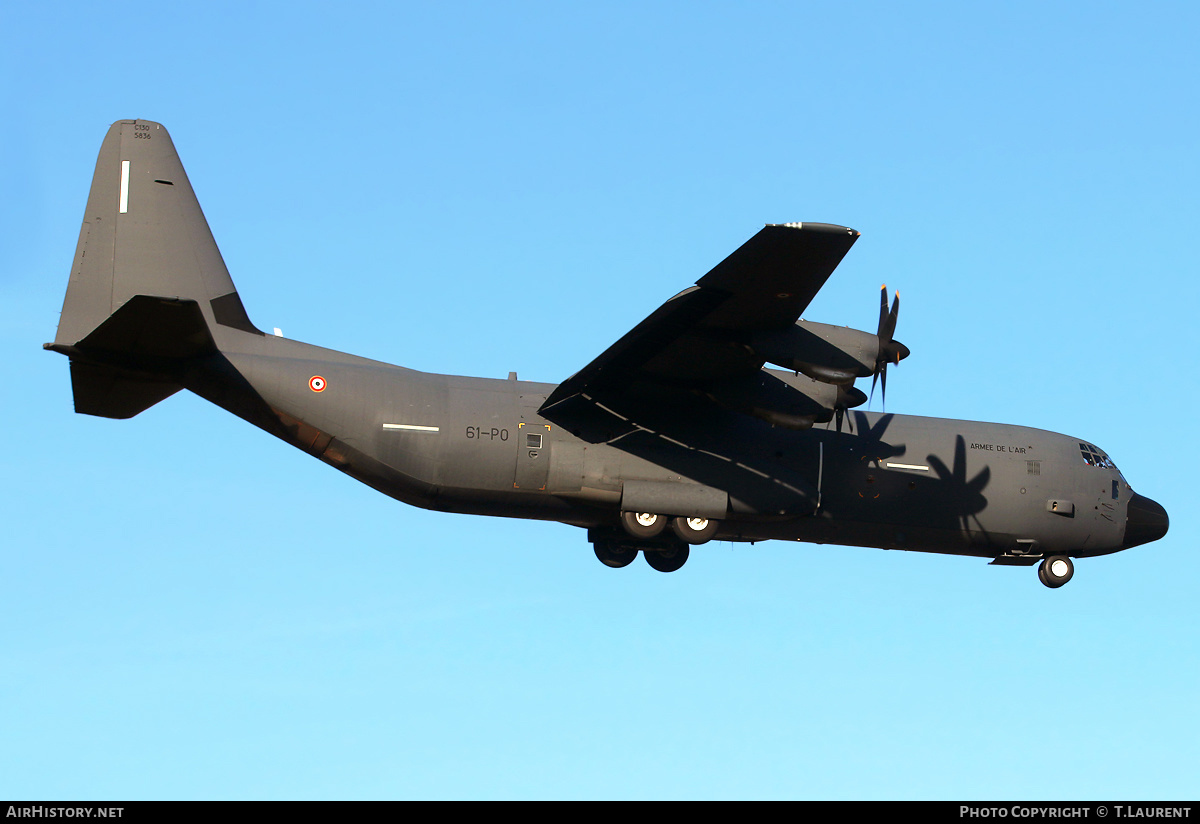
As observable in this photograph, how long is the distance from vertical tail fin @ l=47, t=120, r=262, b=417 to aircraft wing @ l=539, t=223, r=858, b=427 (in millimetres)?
5583

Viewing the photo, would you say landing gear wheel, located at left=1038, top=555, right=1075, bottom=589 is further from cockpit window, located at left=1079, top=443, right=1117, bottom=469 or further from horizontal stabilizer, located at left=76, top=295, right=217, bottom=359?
horizontal stabilizer, located at left=76, top=295, right=217, bottom=359

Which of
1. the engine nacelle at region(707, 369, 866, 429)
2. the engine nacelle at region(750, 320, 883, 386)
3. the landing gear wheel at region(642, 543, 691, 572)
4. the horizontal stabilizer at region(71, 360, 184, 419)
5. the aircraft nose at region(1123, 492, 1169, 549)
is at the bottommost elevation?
the landing gear wheel at region(642, 543, 691, 572)

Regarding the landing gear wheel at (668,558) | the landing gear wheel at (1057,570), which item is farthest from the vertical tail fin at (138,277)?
the landing gear wheel at (1057,570)

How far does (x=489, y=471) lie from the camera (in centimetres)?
1966

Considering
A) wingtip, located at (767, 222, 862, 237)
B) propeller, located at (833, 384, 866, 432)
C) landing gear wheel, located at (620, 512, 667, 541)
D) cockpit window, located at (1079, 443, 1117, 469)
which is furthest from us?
cockpit window, located at (1079, 443, 1117, 469)

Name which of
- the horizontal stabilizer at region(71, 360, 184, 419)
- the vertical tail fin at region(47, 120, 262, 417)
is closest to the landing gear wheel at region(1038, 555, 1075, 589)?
the vertical tail fin at region(47, 120, 262, 417)

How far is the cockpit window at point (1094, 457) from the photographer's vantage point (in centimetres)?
2331

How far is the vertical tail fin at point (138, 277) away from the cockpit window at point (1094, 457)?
1495 cm

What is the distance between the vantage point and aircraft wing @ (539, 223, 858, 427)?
16250 mm

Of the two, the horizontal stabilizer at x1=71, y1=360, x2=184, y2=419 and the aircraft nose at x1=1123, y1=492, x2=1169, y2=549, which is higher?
the horizontal stabilizer at x1=71, y1=360, x2=184, y2=419
